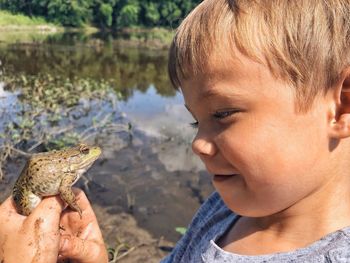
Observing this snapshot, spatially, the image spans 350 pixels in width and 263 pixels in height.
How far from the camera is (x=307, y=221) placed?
57.1 inches

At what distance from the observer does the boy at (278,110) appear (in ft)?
4.16

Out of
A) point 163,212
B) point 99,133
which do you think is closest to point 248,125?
point 163,212

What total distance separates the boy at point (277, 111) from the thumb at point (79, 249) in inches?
37.3

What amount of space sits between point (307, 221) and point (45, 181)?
4.71ft

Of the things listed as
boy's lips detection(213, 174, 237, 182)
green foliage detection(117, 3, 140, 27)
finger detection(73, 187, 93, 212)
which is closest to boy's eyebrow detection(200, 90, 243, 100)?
boy's lips detection(213, 174, 237, 182)

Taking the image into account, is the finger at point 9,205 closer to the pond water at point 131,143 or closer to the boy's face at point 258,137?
the boy's face at point 258,137

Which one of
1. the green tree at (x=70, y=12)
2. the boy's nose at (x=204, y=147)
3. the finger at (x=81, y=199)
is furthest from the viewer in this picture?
the green tree at (x=70, y=12)

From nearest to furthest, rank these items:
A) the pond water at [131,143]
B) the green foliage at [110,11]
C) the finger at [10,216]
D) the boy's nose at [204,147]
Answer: the boy's nose at [204,147], the finger at [10,216], the pond water at [131,143], the green foliage at [110,11]

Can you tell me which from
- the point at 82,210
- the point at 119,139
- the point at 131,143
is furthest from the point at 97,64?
the point at 82,210

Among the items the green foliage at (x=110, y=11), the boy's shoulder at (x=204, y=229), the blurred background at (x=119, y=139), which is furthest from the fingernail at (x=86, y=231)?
the green foliage at (x=110, y=11)

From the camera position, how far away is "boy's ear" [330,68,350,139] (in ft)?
4.20

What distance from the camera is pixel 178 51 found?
1472 mm

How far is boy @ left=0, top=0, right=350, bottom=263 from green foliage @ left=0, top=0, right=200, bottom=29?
4312cm

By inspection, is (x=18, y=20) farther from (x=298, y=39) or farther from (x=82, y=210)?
(x=298, y=39)
